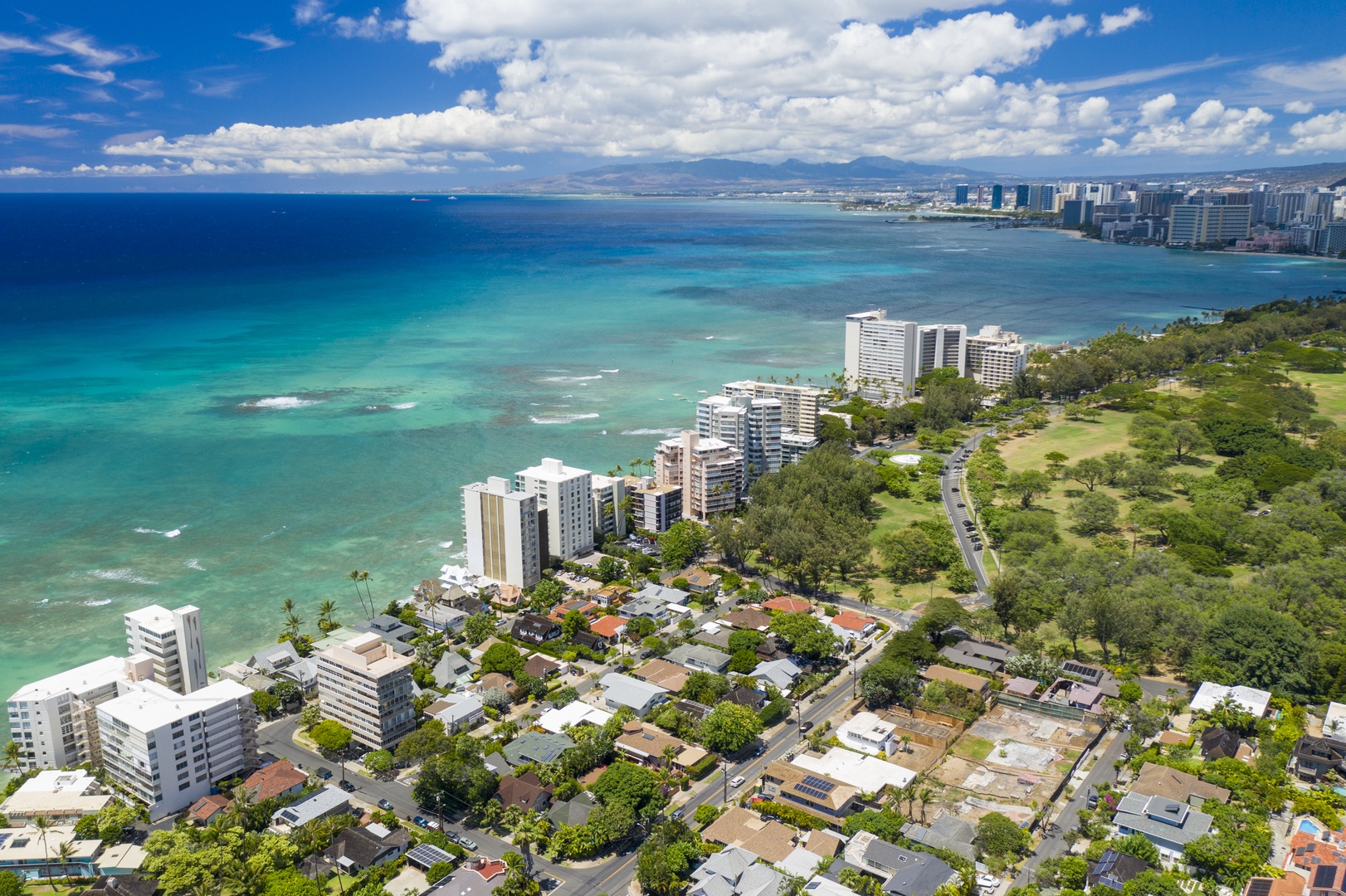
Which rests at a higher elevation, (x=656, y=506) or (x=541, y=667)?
(x=656, y=506)

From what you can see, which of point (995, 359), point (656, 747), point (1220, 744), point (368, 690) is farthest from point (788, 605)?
point (995, 359)

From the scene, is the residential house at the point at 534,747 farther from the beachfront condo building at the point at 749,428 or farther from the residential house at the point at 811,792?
the beachfront condo building at the point at 749,428

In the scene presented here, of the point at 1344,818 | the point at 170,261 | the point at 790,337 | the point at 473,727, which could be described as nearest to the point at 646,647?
the point at 473,727

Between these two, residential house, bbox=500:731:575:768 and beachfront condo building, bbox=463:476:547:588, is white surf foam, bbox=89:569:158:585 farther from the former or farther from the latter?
residential house, bbox=500:731:575:768

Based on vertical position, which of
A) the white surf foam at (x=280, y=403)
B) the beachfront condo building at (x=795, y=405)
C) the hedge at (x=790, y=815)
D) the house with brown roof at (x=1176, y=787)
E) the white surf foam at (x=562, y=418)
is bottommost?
the hedge at (x=790, y=815)

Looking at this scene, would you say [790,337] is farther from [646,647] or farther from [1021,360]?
[646,647]

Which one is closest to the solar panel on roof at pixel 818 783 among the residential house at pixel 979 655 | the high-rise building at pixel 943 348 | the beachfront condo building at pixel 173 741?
the residential house at pixel 979 655

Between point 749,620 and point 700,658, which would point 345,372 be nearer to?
point 749,620

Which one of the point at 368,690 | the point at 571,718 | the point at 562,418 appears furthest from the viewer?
the point at 562,418
